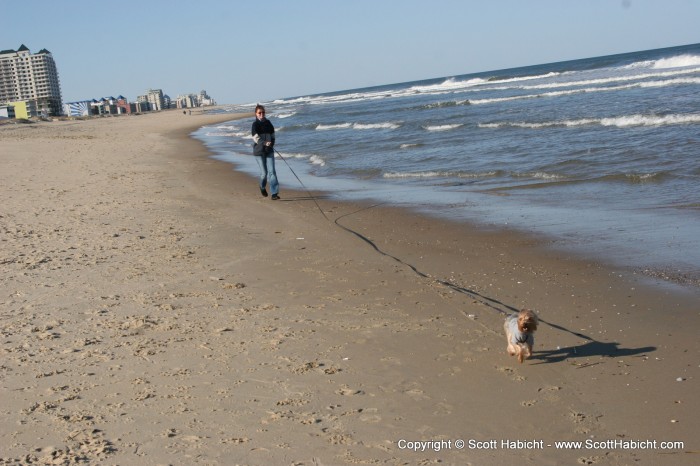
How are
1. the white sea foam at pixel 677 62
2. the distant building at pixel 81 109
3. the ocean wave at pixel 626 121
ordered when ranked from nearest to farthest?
the ocean wave at pixel 626 121
the white sea foam at pixel 677 62
the distant building at pixel 81 109

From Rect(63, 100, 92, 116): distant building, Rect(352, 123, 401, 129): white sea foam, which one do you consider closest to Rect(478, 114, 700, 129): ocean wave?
Rect(352, 123, 401, 129): white sea foam

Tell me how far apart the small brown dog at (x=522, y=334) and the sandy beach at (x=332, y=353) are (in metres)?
0.08

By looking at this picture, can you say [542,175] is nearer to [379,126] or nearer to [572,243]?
[572,243]

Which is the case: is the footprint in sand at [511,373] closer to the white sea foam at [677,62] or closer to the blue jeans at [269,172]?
the blue jeans at [269,172]

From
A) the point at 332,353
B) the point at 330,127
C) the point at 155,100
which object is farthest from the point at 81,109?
the point at 332,353

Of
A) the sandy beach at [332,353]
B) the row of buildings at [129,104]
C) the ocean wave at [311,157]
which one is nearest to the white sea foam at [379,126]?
the ocean wave at [311,157]

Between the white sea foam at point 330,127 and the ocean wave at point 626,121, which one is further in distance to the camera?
the white sea foam at point 330,127

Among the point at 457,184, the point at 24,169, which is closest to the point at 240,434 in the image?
the point at 457,184

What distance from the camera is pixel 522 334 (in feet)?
13.9

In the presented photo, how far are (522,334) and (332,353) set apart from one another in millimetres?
1137

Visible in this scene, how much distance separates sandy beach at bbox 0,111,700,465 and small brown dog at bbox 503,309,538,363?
8cm

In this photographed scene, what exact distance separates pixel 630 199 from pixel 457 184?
10.7 feet

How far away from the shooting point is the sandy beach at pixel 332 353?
3.39 metres

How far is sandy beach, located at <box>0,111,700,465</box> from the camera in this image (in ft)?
11.1
